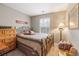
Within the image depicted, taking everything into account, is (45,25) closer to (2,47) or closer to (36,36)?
(36,36)

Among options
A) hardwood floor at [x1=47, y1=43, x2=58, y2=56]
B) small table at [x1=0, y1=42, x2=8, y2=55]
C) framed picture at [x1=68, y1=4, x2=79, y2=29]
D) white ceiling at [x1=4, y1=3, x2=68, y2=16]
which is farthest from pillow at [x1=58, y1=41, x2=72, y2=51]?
small table at [x1=0, y1=42, x2=8, y2=55]

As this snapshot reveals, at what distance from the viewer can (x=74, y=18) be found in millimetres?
1728

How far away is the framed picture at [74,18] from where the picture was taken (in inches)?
64.8

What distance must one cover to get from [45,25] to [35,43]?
38 cm

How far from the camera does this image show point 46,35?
1776 millimetres

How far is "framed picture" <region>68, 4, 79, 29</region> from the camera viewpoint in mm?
1646

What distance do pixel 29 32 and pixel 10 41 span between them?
0.38 metres

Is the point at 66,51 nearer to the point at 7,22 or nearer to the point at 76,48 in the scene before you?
the point at 76,48

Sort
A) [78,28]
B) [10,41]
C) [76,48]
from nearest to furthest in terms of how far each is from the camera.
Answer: [78,28]
[76,48]
[10,41]

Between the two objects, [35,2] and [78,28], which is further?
[35,2]

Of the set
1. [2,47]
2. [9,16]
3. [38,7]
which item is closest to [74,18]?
[38,7]

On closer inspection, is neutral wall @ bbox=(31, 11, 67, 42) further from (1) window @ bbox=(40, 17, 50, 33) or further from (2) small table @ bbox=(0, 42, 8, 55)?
(2) small table @ bbox=(0, 42, 8, 55)

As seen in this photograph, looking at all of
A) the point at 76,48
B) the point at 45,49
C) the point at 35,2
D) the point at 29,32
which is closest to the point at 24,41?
the point at 29,32

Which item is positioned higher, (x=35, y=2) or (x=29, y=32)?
(x=35, y=2)
